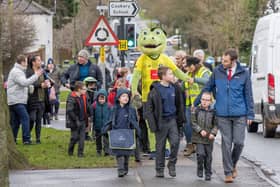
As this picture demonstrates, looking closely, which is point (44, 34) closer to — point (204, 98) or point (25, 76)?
point (25, 76)

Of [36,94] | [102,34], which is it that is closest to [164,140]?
[36,94]

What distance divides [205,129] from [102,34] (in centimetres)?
682

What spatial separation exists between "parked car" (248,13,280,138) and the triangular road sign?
152 inches

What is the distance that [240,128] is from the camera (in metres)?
11.8

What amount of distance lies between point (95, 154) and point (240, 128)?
403cm

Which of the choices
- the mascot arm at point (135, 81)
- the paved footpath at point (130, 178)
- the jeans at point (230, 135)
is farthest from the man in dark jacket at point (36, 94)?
the jeans at point (230, 135)

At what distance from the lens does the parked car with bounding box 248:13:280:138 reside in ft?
64.5

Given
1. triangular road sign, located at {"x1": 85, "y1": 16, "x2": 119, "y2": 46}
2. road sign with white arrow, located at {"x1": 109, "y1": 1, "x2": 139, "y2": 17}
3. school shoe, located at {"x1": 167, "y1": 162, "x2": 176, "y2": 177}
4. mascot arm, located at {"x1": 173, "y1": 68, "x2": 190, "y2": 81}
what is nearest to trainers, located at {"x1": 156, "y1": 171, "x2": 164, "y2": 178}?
school shoe, located at {"x1": 167, "y1": 162, "x2": 176, "y2": 177}

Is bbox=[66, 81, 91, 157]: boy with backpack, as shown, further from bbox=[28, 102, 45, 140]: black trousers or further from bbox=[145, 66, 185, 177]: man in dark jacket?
bbox=[145, 66, 185, 177]: man in dark jacket

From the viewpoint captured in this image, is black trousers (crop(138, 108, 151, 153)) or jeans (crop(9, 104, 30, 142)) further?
jeans (crop(9, 104, 30, 142))

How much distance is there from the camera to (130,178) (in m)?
12.2

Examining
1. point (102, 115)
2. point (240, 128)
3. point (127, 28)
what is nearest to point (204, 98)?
point (240, 128)

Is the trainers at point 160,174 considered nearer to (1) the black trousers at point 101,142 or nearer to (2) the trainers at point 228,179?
(2) the trainers at point 228,179

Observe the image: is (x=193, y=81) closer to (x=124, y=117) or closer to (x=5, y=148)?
(x=124, y=117)
